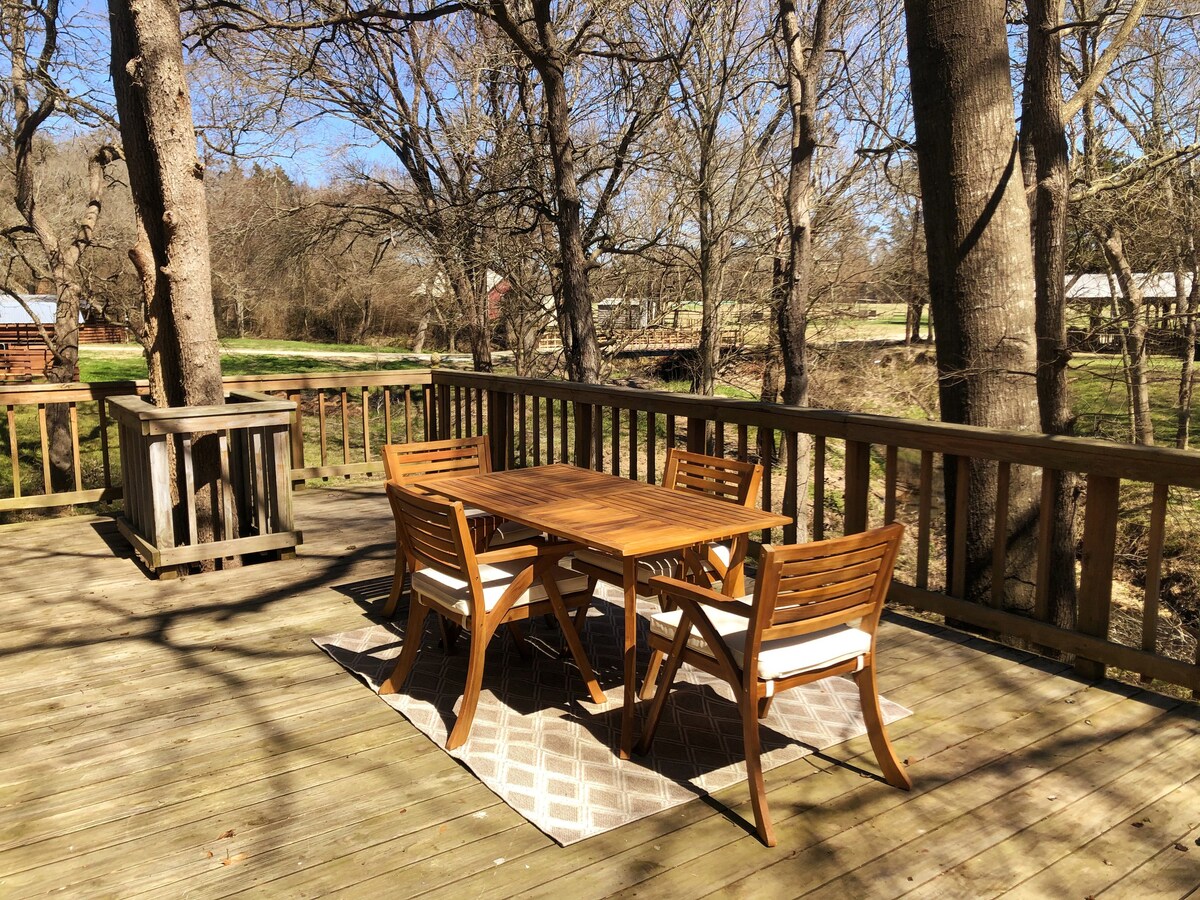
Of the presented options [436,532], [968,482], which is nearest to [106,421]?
[436,532]

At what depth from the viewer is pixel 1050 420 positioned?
6.48m

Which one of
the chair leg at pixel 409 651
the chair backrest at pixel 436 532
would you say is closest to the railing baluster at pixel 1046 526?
the chair backrest at pixel 436 532

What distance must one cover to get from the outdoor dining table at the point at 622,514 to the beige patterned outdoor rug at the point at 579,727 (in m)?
0.16

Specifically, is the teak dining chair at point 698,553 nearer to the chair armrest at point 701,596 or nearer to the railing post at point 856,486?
the chair armrest at point 701,596

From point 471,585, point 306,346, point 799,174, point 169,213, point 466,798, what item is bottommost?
point 466,798

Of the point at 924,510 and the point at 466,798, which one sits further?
the point at 924,510

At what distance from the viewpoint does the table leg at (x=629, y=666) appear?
9.09ft

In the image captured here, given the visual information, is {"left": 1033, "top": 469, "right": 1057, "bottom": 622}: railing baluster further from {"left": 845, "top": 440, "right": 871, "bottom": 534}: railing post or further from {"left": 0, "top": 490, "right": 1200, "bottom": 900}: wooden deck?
{"left": 845, "top": 440, "right": 871, "bottom": 534}: railing post

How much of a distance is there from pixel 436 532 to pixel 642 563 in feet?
2.74

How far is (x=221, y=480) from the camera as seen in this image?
4.86 meters

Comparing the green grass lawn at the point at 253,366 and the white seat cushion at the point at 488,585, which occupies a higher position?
the green grass lawn at the point at 253,366

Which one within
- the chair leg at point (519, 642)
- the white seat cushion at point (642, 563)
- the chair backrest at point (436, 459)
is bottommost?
the chair leg at point (519, 642)

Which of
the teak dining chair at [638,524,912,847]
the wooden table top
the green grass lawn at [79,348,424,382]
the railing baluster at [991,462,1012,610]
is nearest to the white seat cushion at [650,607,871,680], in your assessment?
the teak dining chair at [638,524,912,847]

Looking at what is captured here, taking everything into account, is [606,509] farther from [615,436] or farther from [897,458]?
[897,458]
